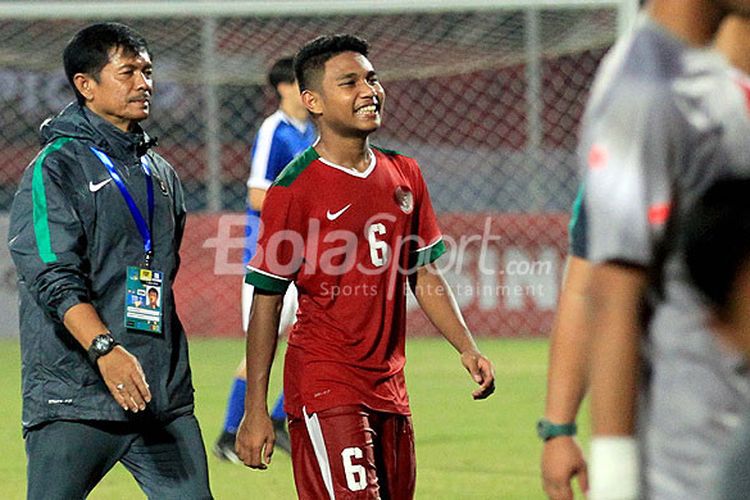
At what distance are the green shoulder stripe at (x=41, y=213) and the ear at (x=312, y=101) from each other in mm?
1046

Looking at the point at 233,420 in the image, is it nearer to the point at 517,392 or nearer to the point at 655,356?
the point at 517,392

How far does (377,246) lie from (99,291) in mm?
924

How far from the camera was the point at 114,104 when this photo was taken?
4.88 meters

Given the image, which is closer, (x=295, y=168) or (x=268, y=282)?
(x=268, y=282)

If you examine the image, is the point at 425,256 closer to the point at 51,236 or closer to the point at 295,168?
the point at 295,168

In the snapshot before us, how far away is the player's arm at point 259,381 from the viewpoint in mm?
4848

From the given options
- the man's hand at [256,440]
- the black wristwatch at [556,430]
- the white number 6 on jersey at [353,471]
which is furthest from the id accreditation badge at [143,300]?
the black wristwatch at [556,430]

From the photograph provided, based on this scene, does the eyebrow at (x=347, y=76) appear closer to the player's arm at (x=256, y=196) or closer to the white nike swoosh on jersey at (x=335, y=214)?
the white nike swoosh on jersey at (x=335, y=214)

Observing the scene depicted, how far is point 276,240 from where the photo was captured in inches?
194

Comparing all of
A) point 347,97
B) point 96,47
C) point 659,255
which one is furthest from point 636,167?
point 347,97

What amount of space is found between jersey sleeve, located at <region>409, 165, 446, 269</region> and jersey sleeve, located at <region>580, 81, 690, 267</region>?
2.80 meters

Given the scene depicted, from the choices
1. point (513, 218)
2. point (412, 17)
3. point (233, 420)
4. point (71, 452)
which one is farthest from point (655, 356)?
point (412, 17)

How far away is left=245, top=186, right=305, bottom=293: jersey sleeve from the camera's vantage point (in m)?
4.94

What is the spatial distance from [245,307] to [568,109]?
10212mm
